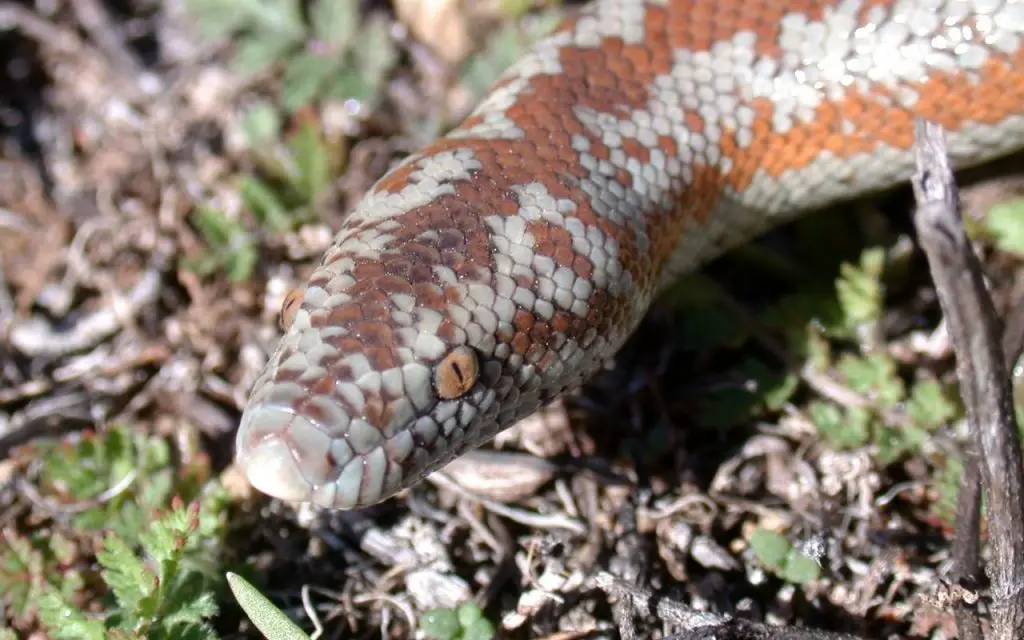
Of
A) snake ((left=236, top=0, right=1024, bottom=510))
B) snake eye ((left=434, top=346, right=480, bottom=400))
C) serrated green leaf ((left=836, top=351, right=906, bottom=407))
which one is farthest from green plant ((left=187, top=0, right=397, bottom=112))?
serrated green leaf ((left=836, top=351, right=906, bottom=407))

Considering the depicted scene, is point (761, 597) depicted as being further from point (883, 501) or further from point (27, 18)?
point (27, 18)

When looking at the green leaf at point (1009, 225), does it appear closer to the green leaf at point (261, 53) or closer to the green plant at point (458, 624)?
the green plant at point (458, 624)

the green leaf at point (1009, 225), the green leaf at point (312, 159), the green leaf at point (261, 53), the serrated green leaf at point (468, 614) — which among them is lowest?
the serrated green leaf at point (468, 614)

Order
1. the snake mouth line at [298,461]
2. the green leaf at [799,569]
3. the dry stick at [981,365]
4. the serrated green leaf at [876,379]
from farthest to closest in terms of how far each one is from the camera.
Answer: the serrated green leaf at [876,379] < the green leaf at [799,569] < the snake mouth line at [298,461] < the dry stick at [981,365]

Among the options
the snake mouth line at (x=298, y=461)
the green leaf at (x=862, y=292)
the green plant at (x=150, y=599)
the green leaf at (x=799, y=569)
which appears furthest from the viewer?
the green leaf at (x=862, y=292)

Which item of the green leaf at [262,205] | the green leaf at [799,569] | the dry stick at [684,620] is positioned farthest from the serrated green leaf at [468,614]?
the green leaf at [262,205]

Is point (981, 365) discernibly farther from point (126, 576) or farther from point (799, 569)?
point (126, 576)

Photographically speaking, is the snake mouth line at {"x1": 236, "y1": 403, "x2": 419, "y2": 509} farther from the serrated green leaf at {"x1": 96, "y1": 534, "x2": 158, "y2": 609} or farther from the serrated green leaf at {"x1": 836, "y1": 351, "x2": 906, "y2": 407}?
the serrated green leaf at {"x1": 836, "y1": 351, "x2": 906, "y2": 407}
